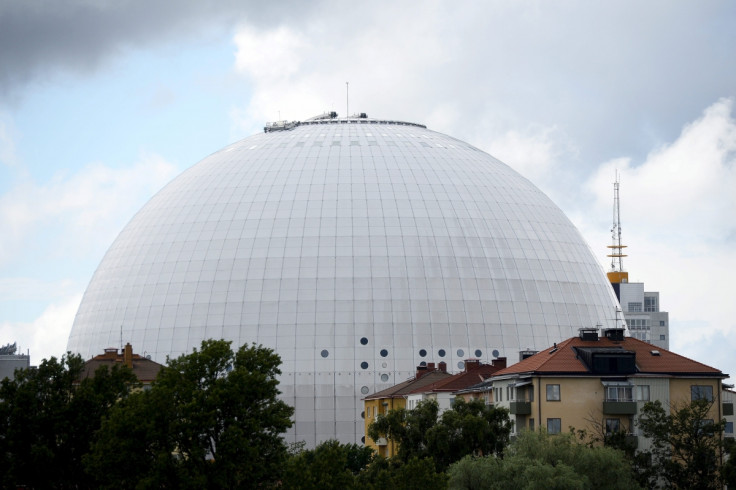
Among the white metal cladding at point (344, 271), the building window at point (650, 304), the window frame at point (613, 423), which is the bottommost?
the window frame at point (613, 423)

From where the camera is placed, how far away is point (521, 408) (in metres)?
59.6

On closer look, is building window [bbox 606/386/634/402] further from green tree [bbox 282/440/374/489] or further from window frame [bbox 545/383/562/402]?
green tree [bbox 282/440/374/489]

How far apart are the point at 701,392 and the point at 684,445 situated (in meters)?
6.70

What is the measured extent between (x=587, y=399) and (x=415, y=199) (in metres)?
31.4

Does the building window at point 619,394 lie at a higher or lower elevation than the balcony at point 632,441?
higher

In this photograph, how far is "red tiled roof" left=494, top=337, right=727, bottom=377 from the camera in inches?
2340

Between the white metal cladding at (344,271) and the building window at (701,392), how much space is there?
75.6 feet

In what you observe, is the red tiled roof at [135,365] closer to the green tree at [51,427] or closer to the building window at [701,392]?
the green tree at [51,427]

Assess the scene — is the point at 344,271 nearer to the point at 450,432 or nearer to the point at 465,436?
the point at 450,432

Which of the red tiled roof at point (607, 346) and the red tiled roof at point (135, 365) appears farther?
the red tiled roof at point (135, 365)

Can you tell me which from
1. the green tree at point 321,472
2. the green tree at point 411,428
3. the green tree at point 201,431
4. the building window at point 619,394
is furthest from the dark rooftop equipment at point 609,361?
the green tree at point 201,431

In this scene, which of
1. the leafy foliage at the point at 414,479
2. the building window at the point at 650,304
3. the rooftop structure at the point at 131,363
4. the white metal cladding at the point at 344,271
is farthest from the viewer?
the building window at the point at 650,304

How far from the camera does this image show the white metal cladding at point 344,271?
8150 centimetres

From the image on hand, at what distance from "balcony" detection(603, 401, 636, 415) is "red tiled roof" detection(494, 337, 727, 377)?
1.58 meters
